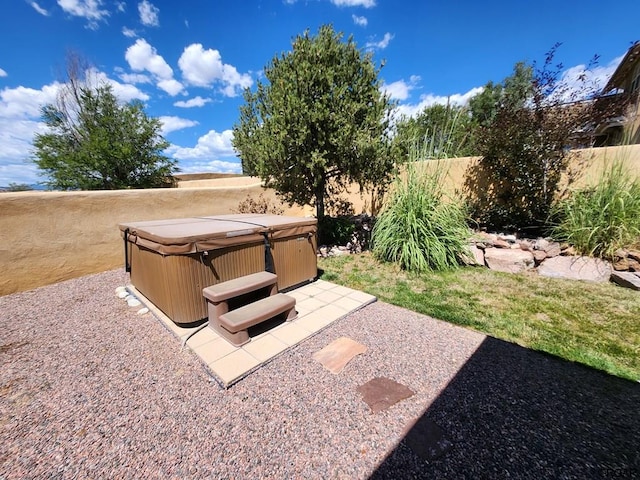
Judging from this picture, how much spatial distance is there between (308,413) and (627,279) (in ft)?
14.7

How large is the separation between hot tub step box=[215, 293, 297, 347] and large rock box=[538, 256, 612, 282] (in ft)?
13.3

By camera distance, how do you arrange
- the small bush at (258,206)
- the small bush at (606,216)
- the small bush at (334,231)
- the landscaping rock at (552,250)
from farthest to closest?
1. the small bush at (258,206)
2. the small bush at (334,231)
3. the landscaping rock at (552,250)
4. the small bush at (606,216)

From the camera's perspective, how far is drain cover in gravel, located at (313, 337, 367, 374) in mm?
2061

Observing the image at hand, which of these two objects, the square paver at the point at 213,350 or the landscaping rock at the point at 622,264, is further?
the landscaping rock at the point at 622,264

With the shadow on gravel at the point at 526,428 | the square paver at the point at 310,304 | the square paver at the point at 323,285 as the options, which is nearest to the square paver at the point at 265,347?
the square paver at the point at 310,304

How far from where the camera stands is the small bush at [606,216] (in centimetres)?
360

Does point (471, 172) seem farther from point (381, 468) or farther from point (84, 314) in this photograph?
point (84, 314)

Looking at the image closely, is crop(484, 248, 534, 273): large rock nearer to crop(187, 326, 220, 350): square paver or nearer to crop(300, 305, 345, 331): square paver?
crop(300, 305, 345, 331): square paver

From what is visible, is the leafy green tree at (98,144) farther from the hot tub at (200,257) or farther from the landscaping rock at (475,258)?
the landscaping rock at (475,258)

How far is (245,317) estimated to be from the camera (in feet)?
7.57

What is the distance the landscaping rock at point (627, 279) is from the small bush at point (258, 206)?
6790 mm

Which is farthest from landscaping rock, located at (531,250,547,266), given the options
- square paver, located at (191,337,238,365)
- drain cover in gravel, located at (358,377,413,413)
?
square paver, located at (191,337,238,365)

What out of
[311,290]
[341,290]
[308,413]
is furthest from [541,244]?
[308,413]

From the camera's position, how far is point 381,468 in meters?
1.27
